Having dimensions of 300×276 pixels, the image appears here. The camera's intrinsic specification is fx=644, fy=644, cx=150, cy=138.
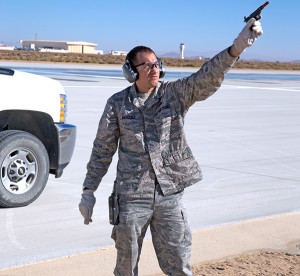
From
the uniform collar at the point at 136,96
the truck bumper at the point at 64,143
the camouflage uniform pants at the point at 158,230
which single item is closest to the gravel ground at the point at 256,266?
the camouflage uniform pants at the point at 158,230

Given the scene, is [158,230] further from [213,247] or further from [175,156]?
[213,247]

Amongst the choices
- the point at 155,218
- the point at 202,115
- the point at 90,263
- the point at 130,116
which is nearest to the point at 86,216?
the point at 155,218

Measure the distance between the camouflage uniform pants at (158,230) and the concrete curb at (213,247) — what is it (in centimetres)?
115

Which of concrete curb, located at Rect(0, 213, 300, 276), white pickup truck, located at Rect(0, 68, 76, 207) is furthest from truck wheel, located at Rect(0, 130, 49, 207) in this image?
concrete curb, located at Rect(0, 213, 300, 276)

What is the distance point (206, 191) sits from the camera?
25.9ft

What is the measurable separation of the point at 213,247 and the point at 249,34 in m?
2.69

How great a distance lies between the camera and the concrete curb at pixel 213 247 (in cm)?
494

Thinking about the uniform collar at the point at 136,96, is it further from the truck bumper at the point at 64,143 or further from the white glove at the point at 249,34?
the truck bumper at the point at 64,143

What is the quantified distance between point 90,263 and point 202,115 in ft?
39.3

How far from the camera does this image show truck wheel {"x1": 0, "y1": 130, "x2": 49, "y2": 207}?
6707 mm

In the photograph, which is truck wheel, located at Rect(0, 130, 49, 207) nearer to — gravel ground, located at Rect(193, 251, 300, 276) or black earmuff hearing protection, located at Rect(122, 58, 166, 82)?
gravel ground, located at Rect(193, 251, 300, 276)

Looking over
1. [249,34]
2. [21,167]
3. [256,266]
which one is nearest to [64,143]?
[21,167]

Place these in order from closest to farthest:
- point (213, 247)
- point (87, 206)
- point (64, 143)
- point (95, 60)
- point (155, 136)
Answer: point (155, 136)
point (87, 206)
point (213, 247)
point (64, 143)
point (95, 60)

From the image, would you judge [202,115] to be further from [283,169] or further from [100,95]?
[283,169]
